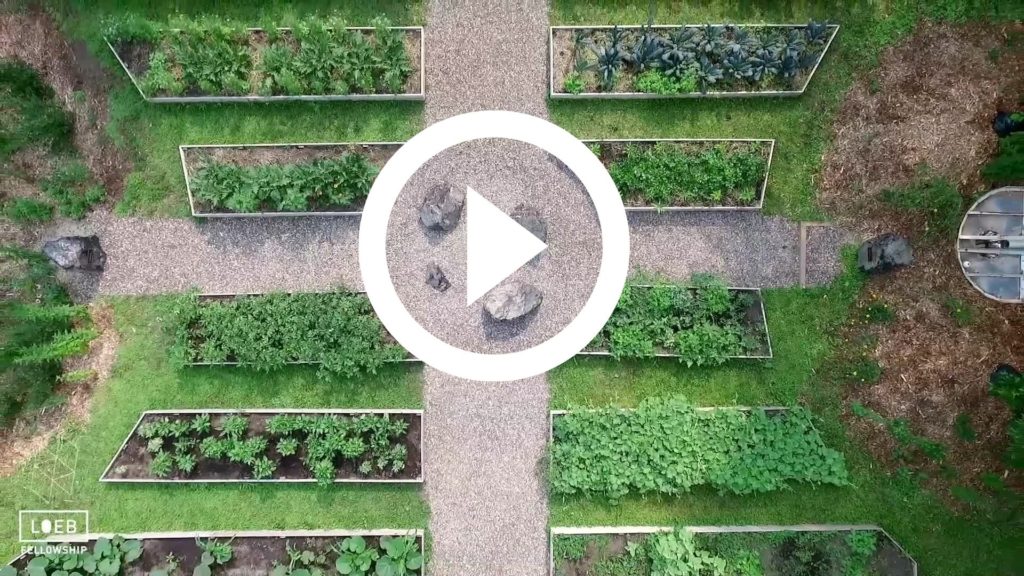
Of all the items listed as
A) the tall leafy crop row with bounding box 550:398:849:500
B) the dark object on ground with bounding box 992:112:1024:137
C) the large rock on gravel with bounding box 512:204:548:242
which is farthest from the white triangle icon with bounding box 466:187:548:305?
the dark object on ground with bounding box 992:112:1024:137

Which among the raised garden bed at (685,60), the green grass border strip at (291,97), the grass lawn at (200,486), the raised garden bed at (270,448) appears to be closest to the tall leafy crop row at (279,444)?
the raised garden bed at (270,448)

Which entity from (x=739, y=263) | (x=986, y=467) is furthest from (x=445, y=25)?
(x=986, y=467)

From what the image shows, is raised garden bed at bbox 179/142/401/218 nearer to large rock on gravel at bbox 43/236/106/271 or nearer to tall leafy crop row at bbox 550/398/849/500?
large rock on gravel at bbox 43/236/106/271

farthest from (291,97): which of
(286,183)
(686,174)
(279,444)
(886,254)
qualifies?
(886,254)

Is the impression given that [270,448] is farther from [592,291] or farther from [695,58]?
[695,58]

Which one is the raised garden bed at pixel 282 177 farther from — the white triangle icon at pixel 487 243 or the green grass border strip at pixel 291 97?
the white triangle icon at pixel 487 243
